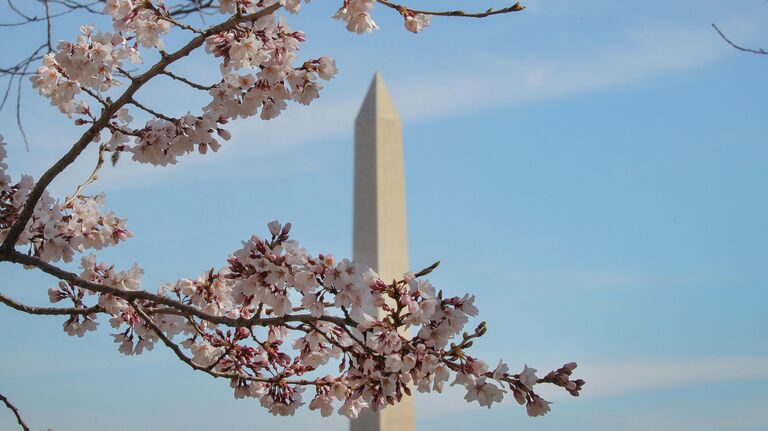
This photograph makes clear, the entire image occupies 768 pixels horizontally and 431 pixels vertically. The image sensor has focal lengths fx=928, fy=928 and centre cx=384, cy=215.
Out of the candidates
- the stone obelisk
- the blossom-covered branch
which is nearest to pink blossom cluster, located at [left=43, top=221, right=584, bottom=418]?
the blossom-covered branch

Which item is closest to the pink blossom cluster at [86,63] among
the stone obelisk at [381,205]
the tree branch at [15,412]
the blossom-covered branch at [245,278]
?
the blossom-covered branch at [245,278]

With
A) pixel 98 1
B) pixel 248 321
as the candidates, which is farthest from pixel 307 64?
pixel 98 1

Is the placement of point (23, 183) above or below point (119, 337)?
above

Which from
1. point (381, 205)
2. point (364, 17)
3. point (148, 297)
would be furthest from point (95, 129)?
point (381, 205)

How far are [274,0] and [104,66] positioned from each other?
583 mm

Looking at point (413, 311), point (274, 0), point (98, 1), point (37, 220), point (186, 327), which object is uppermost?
point (98, 1)

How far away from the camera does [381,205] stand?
31.8 feet

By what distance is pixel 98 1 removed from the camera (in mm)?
3330

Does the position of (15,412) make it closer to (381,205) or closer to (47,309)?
(47,309)

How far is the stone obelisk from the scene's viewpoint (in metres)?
9.55

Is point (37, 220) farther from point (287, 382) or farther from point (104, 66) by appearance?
point (287, 382)

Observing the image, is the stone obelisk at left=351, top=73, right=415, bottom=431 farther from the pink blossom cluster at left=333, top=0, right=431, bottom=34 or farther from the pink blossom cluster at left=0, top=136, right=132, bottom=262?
the pink blossom cluster at left=333, top=0, right=431, bottom=34

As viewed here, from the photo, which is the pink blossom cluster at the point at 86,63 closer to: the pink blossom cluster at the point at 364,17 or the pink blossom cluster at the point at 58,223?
the pink blossom cluster at the point at 58,223

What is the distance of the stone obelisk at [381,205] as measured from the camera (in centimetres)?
955
